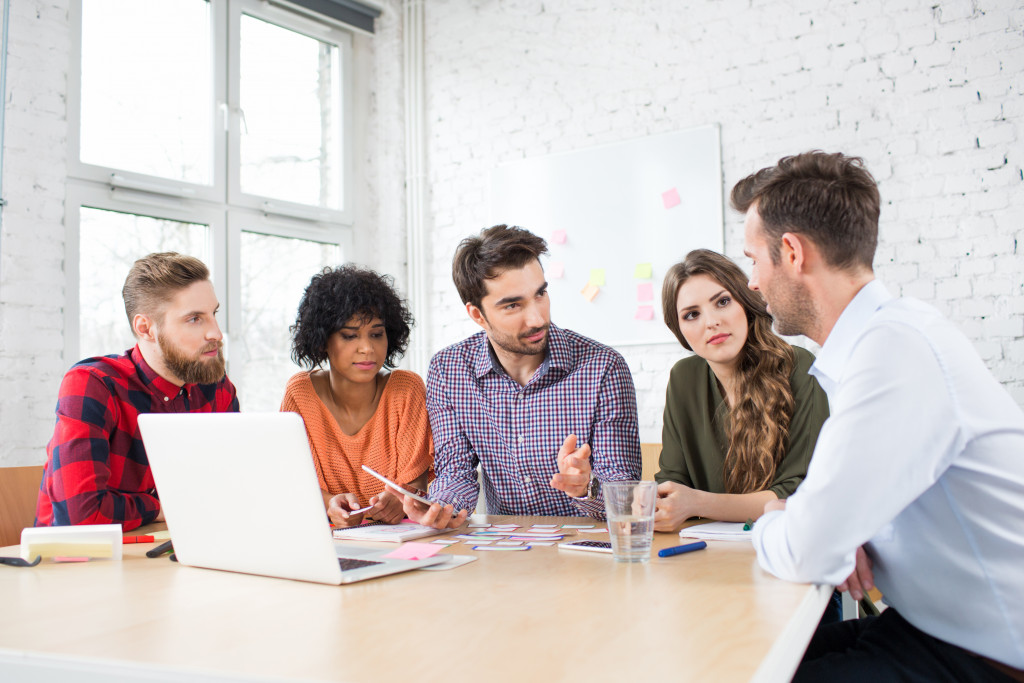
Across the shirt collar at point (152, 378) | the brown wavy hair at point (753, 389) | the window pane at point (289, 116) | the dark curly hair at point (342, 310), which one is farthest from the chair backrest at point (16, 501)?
the window pane at point (289, 116)

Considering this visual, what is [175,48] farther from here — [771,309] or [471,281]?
[771,309]

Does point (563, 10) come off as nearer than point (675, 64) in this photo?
No

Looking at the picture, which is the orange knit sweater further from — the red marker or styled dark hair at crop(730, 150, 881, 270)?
styled dark hair at crop(730, 150, 881, 270)

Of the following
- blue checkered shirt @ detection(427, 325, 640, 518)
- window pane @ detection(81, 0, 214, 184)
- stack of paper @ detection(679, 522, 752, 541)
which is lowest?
stack of paper @ detection(679, 522, 752, 541)

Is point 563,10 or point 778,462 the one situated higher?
point 563,10

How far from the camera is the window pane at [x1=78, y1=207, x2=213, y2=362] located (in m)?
3.39

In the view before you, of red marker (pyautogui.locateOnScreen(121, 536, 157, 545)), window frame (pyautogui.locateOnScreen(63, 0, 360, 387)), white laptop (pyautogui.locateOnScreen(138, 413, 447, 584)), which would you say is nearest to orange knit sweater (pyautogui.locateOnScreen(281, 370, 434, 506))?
red marker (pyautogui.locateOnScreen(121, 536, 157, 545))

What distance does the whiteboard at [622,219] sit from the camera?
375cm

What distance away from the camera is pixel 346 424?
2287mm

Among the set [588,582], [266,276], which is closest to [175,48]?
[266,276]

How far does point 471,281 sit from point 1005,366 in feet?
7.25

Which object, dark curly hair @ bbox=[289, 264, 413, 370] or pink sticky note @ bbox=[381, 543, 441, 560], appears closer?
pink sticky note @ bbox=[381, 543, 441, 560]

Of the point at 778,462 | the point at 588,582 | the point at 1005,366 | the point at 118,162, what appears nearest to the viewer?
the point at 588,582

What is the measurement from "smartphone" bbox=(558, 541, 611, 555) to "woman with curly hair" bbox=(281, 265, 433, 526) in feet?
2.98
